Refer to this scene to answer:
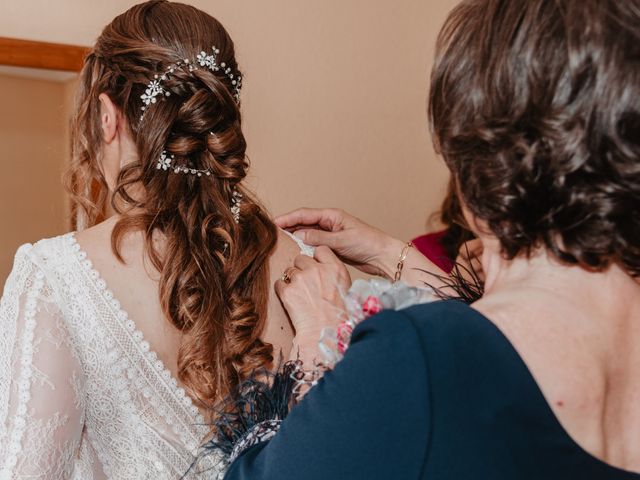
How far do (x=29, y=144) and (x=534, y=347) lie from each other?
122 centimetres

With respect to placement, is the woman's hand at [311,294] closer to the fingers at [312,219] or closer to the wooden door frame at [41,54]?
the fingers at [312,219]

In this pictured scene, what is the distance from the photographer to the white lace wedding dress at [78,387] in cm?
106

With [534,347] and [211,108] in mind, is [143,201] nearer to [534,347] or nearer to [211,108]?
[211,108]

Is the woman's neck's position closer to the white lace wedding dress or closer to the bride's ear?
the white lace wedding dress

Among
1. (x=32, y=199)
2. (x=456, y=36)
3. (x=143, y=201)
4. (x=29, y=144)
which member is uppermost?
(x=456, y=36)

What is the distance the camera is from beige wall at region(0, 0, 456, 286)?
2.04m

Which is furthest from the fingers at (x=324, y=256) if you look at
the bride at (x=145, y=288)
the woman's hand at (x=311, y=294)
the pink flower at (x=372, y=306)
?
the pink flower at (x=372, y=306)

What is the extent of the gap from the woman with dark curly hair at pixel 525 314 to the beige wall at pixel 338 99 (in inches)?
52.3

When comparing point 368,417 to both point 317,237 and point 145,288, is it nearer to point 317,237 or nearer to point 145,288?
point 145,288

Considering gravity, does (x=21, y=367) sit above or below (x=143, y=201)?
below

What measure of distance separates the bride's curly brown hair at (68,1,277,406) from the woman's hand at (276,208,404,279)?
0.70 feet

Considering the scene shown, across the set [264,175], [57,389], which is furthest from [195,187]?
[264,175]

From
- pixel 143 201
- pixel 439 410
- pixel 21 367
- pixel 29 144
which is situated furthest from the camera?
pixel 29 144

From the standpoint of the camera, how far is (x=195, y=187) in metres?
1.20
